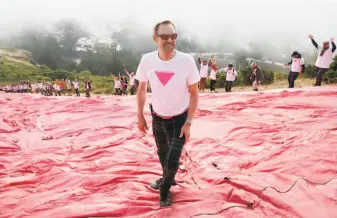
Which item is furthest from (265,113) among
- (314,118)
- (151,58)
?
(151,58)

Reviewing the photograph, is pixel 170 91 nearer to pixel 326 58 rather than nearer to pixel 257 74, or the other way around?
pixel 326 58

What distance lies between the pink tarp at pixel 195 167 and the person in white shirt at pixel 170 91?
0.49 m

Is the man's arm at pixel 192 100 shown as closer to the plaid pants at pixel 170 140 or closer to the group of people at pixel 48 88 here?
the plaid pants at pixel 170 140

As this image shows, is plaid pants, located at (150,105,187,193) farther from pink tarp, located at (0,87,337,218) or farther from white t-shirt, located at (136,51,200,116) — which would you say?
pink tarp, located at (0,87,337,218)

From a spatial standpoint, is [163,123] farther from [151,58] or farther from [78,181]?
[78,181]

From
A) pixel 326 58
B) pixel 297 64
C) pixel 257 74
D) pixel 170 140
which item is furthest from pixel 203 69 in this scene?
pixel 170 140

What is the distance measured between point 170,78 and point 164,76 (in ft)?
0.18

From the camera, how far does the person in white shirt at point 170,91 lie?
2.28 meters

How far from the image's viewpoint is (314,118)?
4945 millimetres

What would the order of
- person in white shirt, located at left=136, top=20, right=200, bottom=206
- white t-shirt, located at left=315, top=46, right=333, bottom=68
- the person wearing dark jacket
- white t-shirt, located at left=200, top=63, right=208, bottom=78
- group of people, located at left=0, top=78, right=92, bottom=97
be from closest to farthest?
person in white shirt, located at left=136, top=20, right=200, bottom=206, white t-shirt, located at left=315, top=46, right=333, bottom=68, the person wearing dark jacket, white t-shirt, located at left=200, top=63, right=208, bottom=78, group of people, located at left=0, top=78, right=92, bottom=97

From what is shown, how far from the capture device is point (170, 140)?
2.50 meters

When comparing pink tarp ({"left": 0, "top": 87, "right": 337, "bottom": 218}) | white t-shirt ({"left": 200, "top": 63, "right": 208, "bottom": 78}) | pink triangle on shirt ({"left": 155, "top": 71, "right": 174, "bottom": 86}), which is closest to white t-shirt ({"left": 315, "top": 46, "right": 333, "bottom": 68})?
pink tarp ({"left": 0, "top": 87, "right": 337, "bottom": 218})

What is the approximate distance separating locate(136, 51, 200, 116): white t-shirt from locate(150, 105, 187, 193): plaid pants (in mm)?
77

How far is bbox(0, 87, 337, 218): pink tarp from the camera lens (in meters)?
2.47
